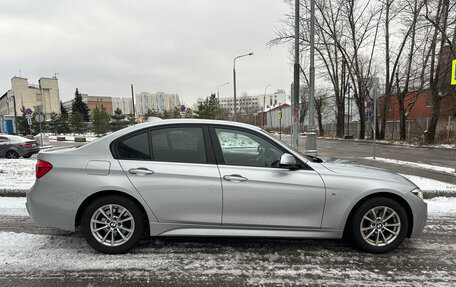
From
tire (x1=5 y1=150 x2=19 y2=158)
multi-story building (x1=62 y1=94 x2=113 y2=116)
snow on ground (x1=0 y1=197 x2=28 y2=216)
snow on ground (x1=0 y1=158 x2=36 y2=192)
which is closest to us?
snow on ground (x1=0 y1=197 x2=28 y2=216)

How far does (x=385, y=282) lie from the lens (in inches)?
99.2

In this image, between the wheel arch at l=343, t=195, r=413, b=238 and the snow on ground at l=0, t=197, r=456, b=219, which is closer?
the wheel arch at l=343, t=195, r=413, b=238

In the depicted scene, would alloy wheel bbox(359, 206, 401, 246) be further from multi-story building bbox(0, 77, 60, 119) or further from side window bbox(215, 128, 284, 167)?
multi-story building bbox(0, 77, 60, 119)

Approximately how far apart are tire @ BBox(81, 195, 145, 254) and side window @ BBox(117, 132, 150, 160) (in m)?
0.51

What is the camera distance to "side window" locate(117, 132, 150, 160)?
3.00 m

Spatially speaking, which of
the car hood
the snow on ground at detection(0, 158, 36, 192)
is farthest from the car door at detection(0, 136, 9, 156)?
the car hood

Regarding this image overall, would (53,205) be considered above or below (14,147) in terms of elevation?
below

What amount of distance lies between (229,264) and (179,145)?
1510 millimetres

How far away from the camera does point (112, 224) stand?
298 centimetres

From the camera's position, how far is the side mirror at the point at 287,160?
9.41 ft

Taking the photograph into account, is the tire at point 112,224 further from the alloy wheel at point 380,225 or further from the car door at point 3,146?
the car door at point 3,146

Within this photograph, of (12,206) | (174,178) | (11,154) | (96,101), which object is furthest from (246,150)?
(96,101)

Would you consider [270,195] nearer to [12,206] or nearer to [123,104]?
[12,206]

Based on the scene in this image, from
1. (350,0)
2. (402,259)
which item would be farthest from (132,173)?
(350,0)
